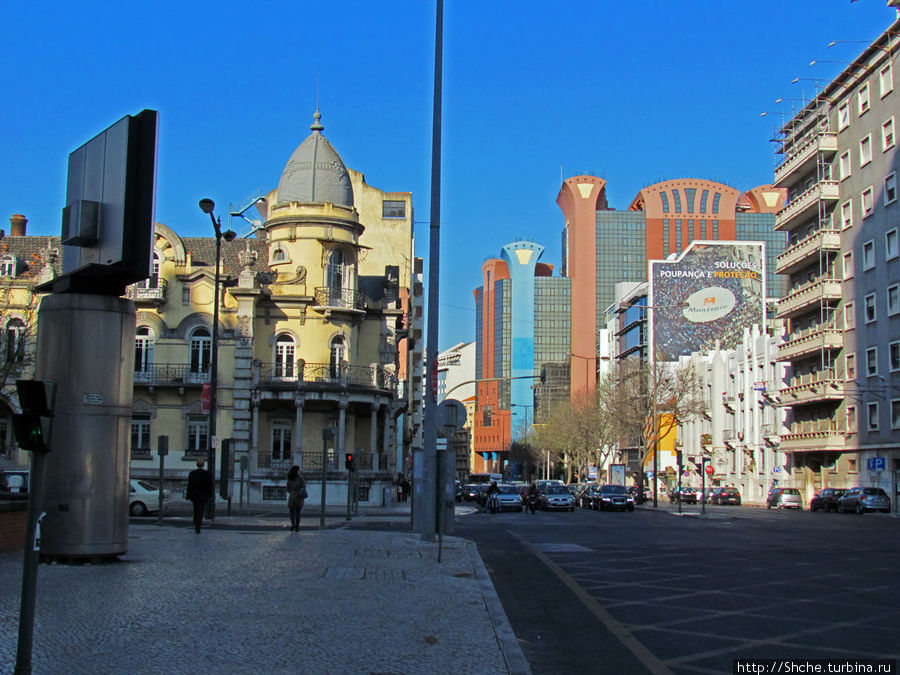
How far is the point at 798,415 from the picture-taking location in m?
65.6

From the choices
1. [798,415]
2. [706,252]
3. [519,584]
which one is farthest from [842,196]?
[706,252]

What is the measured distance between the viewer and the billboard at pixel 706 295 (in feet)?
403

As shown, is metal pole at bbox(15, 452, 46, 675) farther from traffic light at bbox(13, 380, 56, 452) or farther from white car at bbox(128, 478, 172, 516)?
white car at bbox(128, 478, 172, 516)

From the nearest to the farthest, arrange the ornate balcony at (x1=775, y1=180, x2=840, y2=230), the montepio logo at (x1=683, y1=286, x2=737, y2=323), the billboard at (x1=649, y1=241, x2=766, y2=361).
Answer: the ornate balcony at (x1=775, y1=180, x2=840, y2=230)
the billboard at (x1=649, y1=241, x2=766, y2=361)
the montepio logo at (x1=683, y1=286, x2=737, y2=323)

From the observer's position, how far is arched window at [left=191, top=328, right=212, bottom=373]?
47.1m

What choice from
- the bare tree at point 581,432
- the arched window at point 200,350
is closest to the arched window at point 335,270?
the arched window at point 200,350

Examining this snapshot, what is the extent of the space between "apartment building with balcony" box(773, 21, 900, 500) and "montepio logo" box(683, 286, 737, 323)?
55594 mm

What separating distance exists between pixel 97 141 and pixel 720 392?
74.3 m

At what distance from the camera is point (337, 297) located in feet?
159

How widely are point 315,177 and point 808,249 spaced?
31372mm

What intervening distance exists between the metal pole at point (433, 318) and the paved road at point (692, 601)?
1603 mm

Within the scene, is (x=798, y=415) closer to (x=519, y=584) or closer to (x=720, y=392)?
(x=720, y=392)

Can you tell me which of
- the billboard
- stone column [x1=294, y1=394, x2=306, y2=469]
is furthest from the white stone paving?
the billboard

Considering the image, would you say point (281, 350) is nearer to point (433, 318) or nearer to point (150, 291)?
point (150, 291)
